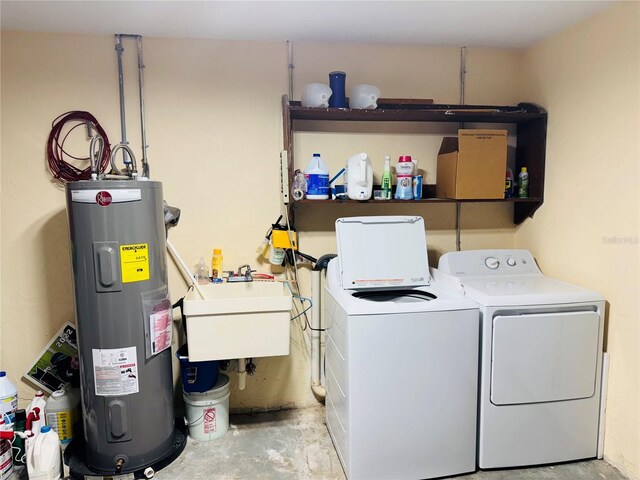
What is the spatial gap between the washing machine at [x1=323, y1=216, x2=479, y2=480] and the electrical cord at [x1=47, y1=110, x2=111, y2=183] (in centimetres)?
154

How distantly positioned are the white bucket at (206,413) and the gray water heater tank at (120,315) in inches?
8.6

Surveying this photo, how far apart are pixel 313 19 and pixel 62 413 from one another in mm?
2388

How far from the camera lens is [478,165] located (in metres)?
2.37

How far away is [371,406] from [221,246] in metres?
1.23

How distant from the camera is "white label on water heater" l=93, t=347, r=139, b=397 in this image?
1973mm

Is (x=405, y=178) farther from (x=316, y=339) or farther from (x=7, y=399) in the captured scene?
(x=7, y=399)

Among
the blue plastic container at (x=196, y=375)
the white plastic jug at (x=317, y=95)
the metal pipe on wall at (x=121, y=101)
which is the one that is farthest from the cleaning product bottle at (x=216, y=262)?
the white plastic jug at (x=317, y=95)

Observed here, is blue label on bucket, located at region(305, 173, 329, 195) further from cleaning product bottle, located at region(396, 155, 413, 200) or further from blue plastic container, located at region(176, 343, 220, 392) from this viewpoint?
blue plastic container, located at region(176, 343, 220, 392)

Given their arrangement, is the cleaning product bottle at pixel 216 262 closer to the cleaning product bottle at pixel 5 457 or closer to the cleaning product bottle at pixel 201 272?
the cleaning product bottle at pixel 201 272

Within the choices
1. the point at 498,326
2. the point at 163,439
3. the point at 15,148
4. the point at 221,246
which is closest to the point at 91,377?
the point at 163,439

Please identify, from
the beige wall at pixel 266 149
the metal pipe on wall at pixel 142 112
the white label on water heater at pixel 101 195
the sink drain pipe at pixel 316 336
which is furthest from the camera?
the sink drain pipe at pixel 316 336

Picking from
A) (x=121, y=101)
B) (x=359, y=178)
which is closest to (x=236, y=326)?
(x=359, y=178)

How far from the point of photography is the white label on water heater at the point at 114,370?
1.97 m

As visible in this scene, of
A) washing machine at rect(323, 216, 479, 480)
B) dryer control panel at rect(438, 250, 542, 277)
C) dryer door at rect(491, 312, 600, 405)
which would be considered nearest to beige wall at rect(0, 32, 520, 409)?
dryer control panel at rect(438, 250, 542, 277)
